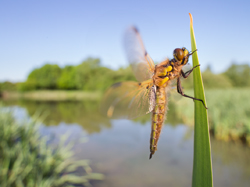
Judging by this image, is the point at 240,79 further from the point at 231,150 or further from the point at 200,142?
the point at 200,142

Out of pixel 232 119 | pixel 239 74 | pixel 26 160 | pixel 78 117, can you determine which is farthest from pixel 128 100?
pixel 239 74

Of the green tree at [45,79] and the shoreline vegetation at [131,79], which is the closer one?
the shoreline vegetation at [131,79]

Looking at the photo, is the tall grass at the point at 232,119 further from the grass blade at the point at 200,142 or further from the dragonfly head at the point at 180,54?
the grass blade at the point at 200,142

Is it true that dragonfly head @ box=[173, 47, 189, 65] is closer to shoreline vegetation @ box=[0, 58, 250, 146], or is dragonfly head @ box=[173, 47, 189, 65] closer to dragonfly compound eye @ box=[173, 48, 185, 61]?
dragonfly compound eye @ box=[173, 48, 185, 61]

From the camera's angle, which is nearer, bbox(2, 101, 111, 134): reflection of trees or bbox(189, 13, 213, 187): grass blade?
bbox(189, 13, 213, 187): grass blade

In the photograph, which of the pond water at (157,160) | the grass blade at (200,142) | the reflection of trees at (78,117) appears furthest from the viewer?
the reflection of trees at (78,117)

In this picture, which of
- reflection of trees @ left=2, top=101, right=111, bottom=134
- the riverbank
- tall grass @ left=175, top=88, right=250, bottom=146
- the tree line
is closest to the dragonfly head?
tall grass @ left=175, top=88, right=250, bottom=146

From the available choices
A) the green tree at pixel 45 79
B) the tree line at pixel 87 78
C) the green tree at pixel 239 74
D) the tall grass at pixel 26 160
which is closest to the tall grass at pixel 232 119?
the tall grass at pixel 26 160
